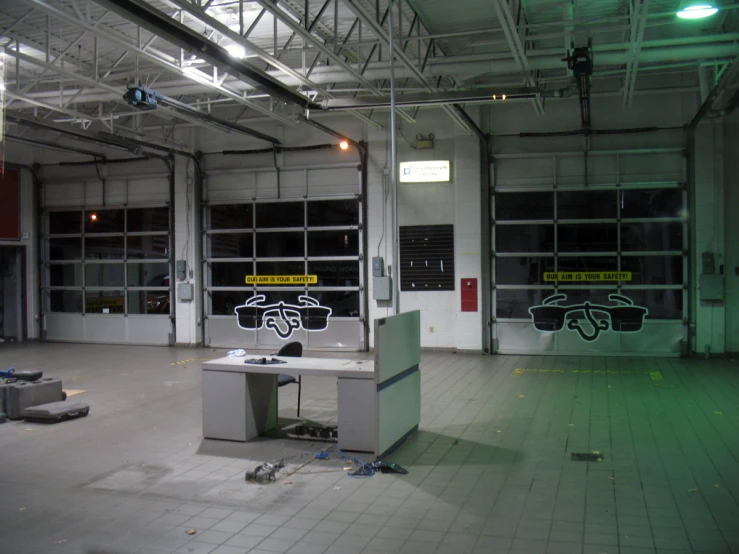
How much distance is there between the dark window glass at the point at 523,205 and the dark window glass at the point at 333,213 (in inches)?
120

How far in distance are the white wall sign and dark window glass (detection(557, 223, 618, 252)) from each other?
2559mm

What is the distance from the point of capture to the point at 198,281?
1505 cm

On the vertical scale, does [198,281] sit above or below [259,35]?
below

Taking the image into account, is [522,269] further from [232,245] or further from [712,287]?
[232,245]

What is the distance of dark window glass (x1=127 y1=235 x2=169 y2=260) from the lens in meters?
A: 15.6

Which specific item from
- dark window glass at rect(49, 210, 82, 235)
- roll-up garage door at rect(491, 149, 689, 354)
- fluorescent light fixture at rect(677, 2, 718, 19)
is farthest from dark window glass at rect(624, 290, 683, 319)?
dark window glass at rect(49, 210, 82, 235)

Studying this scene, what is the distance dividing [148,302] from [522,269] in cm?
892

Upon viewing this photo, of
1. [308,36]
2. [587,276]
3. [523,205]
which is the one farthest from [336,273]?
[308,36]

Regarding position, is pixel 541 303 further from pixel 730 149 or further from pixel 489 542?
pixel 489 542

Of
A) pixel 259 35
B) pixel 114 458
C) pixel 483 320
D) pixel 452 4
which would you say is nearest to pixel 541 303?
pixel 483 320

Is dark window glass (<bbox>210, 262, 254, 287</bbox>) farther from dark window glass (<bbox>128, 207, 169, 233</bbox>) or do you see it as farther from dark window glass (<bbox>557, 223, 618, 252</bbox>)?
dark window glass (<bbox>557, 223, 618, 252</bbox>)

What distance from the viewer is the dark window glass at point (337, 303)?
1405cm

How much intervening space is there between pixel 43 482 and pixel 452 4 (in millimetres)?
7486

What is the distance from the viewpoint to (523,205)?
43.1 feet
